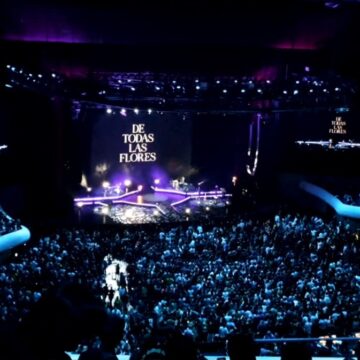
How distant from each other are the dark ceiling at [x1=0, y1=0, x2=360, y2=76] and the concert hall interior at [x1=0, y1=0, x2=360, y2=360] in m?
0.06

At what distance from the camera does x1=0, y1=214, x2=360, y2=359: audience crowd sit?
9.78 meters

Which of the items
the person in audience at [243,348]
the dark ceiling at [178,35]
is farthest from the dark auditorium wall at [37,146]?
the person in audience at [243,348]

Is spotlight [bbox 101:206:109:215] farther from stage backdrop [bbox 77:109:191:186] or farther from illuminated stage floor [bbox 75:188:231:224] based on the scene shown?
stage backdrop [bbox 77:109:191:186]

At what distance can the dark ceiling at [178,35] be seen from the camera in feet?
72.1

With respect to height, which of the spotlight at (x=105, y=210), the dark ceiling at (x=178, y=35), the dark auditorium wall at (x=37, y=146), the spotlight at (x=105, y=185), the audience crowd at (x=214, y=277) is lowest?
the spotlight at (x=105, y=210)

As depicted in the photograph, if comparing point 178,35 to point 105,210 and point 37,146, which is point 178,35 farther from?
point 105,210

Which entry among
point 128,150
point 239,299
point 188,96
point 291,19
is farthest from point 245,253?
point 291,19

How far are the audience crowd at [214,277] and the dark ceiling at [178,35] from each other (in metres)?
8.54

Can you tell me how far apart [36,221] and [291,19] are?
14328mm

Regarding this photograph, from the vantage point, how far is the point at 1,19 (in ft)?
69.4

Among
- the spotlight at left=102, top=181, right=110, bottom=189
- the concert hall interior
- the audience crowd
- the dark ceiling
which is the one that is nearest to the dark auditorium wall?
the concert hall interior

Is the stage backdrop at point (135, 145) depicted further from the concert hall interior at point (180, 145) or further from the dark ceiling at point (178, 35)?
the dark ceiling at point (178, 35)

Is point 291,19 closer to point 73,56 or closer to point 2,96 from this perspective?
point 73,56

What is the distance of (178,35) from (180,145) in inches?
195
